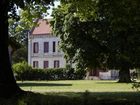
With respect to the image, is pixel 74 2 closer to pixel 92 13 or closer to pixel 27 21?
pixel 92 13


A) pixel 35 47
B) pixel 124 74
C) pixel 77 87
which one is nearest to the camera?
pixel 77 87

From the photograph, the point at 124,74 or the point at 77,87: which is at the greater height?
the point at 124,74

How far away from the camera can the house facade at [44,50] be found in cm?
10083

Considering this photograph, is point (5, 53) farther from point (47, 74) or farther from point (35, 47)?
point (35, 47)

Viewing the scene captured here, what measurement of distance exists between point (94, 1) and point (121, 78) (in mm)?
35527

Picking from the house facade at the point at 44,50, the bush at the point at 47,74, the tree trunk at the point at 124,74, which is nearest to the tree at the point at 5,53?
the tree trunk at the point at 124,74

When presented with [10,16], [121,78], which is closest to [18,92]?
[10,16]

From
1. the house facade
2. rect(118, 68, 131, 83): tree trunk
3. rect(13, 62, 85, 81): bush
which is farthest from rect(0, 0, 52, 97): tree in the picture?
the house facade

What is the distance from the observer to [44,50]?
4033 inches

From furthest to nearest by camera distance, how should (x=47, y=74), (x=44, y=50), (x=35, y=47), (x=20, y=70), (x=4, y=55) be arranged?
(x=35, y=47), (x=44, y=50), (x=47, y=74), (x=20, y=70), (x=4, y=55)

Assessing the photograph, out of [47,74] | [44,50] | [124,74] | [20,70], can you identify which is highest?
[44,50]

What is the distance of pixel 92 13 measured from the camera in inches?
1164

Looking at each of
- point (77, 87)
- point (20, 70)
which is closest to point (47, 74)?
point (20, 70)

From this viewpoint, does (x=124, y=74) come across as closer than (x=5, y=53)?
No
